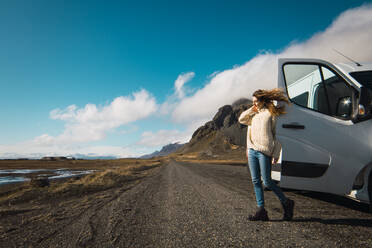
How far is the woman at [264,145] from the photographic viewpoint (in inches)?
109

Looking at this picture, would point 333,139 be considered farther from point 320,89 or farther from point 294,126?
point 320,89

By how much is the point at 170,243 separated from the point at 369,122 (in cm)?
363

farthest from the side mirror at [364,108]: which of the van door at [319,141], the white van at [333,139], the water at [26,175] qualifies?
the water at [26,175]

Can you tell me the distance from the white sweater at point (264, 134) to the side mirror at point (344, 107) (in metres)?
1.45

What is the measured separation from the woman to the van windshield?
173cm

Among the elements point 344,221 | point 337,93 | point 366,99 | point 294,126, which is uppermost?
point 337,93

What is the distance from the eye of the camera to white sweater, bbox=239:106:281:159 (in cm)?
276

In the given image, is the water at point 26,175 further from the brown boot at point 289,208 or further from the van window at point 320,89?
the van window at point 320,89

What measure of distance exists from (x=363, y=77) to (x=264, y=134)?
8.23 feet

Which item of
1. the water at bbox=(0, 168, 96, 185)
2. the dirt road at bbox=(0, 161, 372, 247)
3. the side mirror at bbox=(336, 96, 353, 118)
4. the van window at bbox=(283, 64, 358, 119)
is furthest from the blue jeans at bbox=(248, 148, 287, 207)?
the water at bbox=(0, 168, 96, 185)

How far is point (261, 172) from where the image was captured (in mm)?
2822

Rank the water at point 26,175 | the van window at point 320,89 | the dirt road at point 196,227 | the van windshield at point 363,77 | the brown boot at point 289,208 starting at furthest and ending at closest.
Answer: the water at point 26,175 < the van windshield at point 363,77 < the van window at point 320,89 < the brown boot at point 289,208 < the dirt road at point 196,227

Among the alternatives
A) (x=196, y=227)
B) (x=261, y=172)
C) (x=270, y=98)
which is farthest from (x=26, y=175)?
(x=270, y=98)

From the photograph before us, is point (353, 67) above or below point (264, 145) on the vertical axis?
above
